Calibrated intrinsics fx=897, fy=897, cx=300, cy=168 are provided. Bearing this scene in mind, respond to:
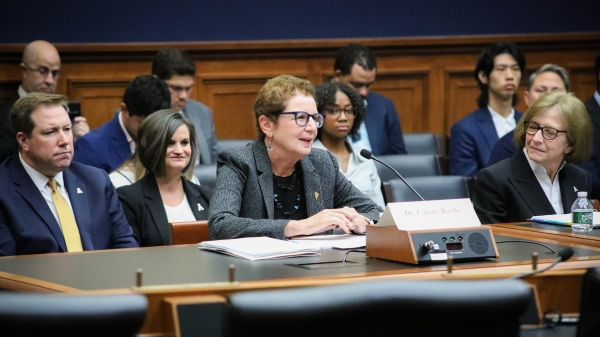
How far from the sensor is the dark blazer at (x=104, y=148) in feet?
16.4

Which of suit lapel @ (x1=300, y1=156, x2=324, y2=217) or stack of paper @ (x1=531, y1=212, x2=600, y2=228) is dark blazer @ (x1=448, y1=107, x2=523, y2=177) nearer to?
stack of paper @ (x1=531, y1=212, x2=600, y2=228)

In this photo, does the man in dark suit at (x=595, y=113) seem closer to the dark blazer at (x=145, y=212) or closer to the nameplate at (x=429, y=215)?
the dark blazer at (x=145, y=212)

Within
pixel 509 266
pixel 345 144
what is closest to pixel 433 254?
pixel 509 266

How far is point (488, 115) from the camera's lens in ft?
19.2

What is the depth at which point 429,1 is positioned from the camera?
271 inches

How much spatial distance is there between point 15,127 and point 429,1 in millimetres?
4015

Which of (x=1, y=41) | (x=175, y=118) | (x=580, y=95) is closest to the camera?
(x=175, y=118)

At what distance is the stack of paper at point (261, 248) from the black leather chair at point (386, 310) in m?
1.07

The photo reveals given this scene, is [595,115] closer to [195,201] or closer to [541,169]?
[541,169]

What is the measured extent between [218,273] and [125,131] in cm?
295

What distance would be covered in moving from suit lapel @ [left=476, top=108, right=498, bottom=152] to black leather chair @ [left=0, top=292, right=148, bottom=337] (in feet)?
14.8

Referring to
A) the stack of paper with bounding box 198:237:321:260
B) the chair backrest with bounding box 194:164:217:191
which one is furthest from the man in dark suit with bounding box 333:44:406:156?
the stack of paper with bounding box 198:237:321:260

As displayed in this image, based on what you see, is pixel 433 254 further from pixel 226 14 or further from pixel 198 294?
pixel 226 14

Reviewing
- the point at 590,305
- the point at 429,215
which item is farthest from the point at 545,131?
the point at 590,305
